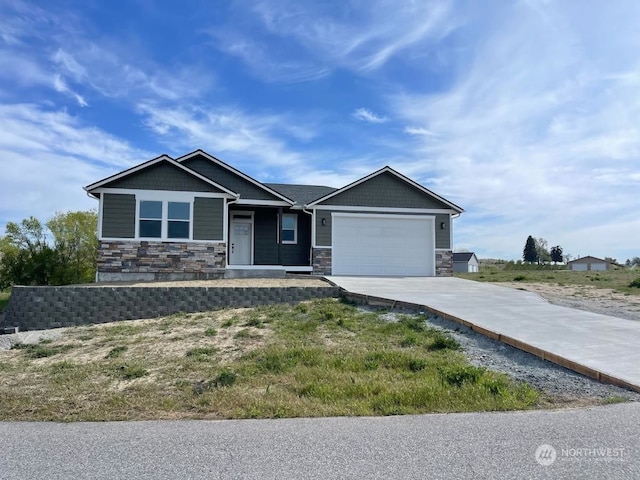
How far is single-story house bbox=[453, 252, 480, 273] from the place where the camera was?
48.8 metres

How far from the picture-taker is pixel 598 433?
4094 millimetres

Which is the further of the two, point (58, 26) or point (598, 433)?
point (58, 26)

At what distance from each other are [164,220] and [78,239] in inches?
254

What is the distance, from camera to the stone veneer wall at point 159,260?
15.9m

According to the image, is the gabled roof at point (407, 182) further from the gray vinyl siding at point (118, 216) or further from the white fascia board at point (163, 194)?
the gray vinyl siding at point (118, 216)

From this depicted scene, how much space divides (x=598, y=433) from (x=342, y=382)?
8.91 ft

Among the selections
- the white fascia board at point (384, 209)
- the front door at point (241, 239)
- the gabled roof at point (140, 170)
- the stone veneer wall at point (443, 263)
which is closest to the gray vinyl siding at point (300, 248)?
the front door at point (241, 239)

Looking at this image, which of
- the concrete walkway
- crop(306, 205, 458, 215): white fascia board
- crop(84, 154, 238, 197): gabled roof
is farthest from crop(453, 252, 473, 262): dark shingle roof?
crop(84, 154, 238, 197): gabled roof

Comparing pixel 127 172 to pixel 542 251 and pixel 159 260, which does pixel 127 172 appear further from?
pixel 542 251

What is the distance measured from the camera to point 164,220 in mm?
16391

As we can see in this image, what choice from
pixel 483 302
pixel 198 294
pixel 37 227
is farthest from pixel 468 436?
pixel 37 227

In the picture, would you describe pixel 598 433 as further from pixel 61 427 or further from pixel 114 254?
pixel 114 254

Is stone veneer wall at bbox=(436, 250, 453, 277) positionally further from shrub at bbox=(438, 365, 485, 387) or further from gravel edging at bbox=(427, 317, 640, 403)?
shrub at bbox=(438, 365, 485, 387)

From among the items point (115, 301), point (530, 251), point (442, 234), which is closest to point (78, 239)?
point (115, 301)
